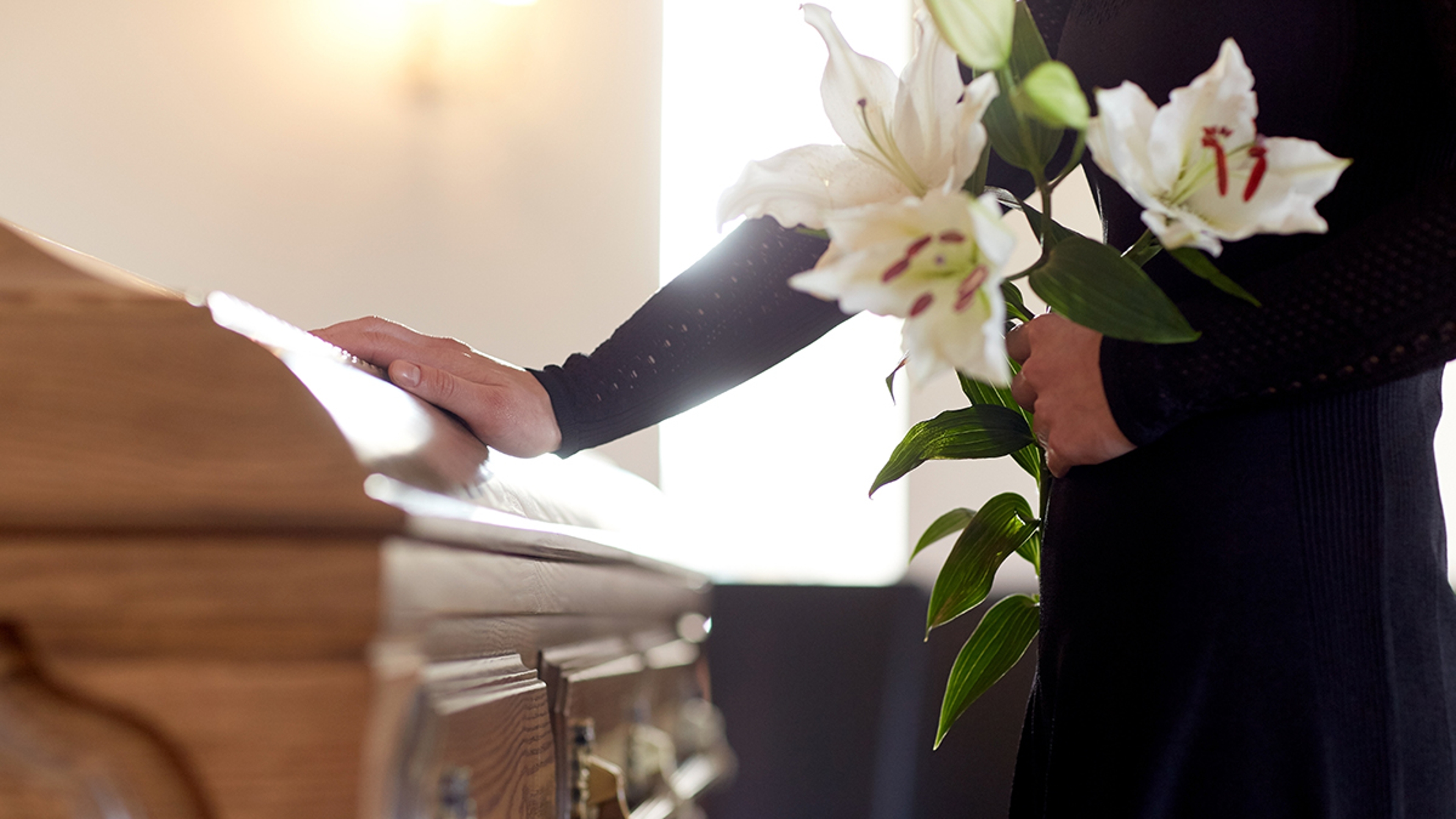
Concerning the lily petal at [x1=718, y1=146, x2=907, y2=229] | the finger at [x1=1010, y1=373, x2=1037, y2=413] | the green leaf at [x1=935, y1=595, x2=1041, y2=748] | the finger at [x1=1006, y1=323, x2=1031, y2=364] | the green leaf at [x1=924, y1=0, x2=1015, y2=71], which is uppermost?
the green leaf at [x1=924, y1=0, x2=1015, y2=71]

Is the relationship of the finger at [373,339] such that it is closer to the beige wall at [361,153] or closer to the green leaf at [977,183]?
the green leaf at [977,183]

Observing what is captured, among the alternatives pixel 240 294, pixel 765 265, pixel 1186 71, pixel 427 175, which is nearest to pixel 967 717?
pixel 765 265

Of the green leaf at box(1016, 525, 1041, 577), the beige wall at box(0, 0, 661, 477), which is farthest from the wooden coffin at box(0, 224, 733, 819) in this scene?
the beige wall at box(0, 0, 661, 477)

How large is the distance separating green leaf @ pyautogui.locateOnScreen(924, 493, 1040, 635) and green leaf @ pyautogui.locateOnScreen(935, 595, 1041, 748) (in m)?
Answer: 0.03

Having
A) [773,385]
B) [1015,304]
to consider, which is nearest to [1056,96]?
[1015,304]

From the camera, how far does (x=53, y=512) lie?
326 millimetres

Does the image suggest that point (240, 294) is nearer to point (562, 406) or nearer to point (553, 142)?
point (553, 142)

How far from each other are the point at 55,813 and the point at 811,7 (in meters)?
0.41

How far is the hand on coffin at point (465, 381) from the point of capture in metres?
0.64

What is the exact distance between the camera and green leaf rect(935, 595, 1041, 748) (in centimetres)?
74

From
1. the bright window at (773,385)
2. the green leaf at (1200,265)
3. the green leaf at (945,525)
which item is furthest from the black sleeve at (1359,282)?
the bright window at (773,385)

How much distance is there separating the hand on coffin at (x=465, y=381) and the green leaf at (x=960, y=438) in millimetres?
240

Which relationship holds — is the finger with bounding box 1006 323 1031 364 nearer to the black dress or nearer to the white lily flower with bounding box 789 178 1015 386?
the black dress

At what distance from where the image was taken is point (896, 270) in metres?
0.33
